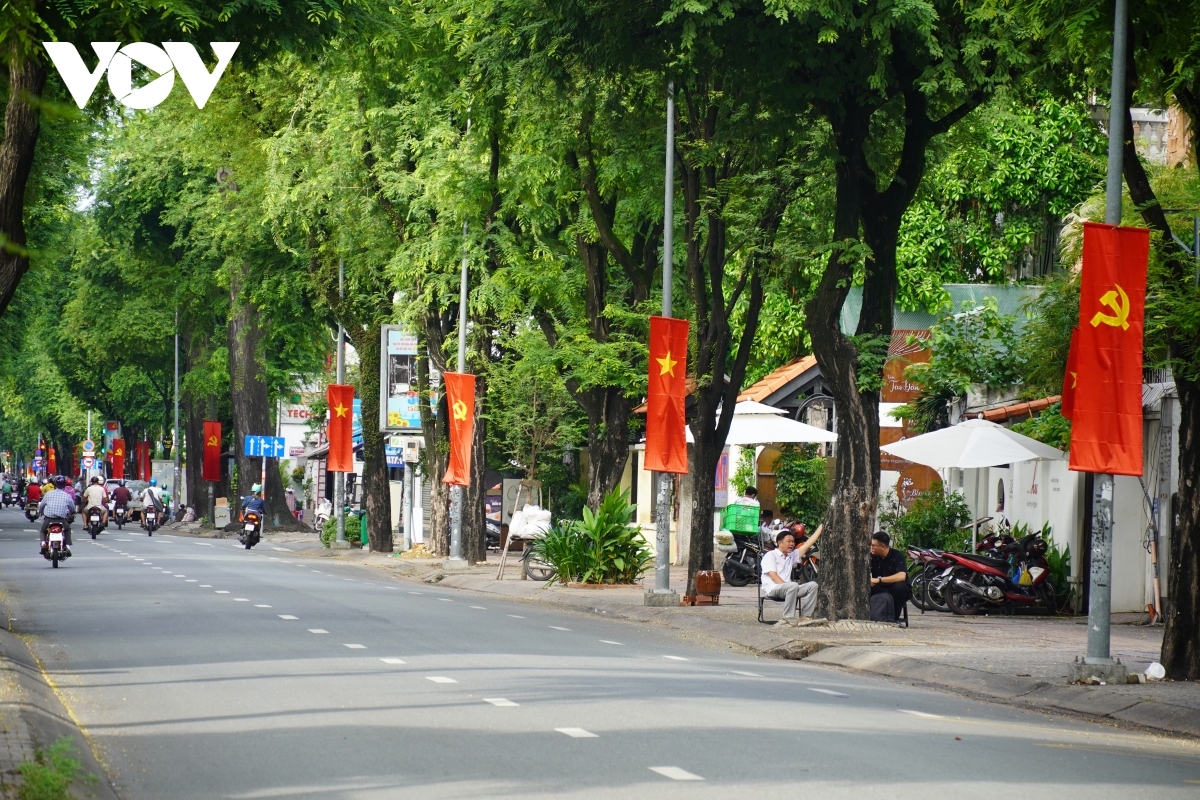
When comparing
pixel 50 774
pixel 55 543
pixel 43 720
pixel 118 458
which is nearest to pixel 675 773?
pixel 50 774

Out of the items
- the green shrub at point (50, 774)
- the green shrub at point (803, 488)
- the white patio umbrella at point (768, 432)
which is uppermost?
the white patio umbrella at point (768, 432)

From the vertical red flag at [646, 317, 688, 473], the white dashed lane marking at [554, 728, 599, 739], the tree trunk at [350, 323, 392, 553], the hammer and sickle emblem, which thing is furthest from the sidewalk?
the tree trunk at [350, 323, 392, 553]

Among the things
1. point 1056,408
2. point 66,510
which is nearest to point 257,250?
point 66,510

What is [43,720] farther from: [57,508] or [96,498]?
[96,498]

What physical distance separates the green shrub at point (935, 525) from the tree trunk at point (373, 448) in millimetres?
18203

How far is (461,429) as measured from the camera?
36.5 m

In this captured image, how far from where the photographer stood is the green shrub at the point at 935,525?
31.5m

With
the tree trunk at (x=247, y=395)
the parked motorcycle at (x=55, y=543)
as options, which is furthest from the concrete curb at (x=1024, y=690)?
the tree trunk at (x=247, y=395)

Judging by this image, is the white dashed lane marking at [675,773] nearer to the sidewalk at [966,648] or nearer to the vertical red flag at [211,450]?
the sidewalk at [966,648]

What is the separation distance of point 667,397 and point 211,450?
4421 cm

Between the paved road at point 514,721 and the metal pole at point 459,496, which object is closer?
the paved road at point 514,721

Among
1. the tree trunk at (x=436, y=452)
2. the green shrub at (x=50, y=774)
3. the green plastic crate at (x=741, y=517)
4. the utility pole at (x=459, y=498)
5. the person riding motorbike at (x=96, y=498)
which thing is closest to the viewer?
the green shrub at (x=50, y=774)

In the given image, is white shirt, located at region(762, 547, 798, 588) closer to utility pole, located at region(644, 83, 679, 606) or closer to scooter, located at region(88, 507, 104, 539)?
utility pole, located at region(644, 83, 679, 606)

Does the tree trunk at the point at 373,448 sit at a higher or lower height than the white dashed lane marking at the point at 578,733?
higher
